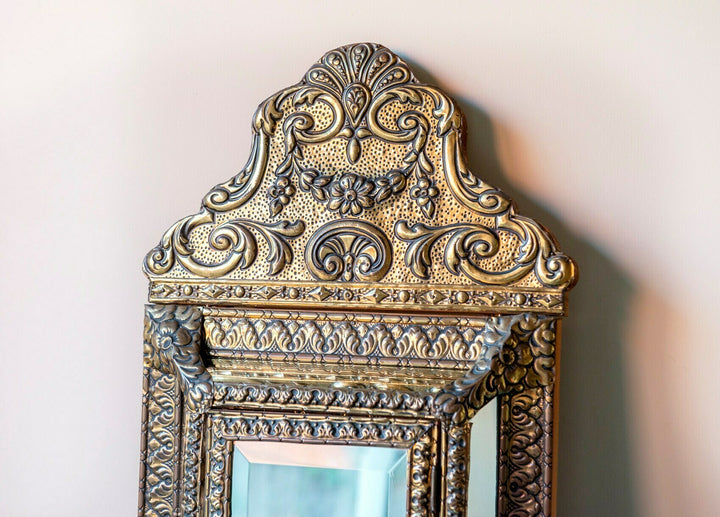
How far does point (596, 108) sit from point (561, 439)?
348 mm

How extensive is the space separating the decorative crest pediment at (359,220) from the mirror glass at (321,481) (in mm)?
145

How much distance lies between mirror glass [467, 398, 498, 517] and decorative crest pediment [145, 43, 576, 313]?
11cm

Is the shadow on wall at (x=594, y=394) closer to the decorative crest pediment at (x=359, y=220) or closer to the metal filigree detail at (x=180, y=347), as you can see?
the decorative crest pediment at (x=359, y=220)

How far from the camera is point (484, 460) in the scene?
751mm

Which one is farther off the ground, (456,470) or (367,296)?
(367,296)

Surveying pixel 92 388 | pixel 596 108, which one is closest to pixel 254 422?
pixel 92 388

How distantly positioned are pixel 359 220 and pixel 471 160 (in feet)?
0.47

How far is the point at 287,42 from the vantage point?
86 cm

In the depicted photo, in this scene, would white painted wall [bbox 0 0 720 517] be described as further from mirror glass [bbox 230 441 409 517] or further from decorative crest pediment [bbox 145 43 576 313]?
mirror glass [bbox 230 441 409 517]

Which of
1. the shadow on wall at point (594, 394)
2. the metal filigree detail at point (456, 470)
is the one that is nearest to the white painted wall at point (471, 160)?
the shadow on wall at point (594, 394)

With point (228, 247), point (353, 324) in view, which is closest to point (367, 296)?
point (353, 324)

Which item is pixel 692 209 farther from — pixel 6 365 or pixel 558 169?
pixel 6 365

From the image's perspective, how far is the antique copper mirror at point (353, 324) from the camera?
0.73 metres

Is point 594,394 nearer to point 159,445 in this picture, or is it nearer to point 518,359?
point 518,359
